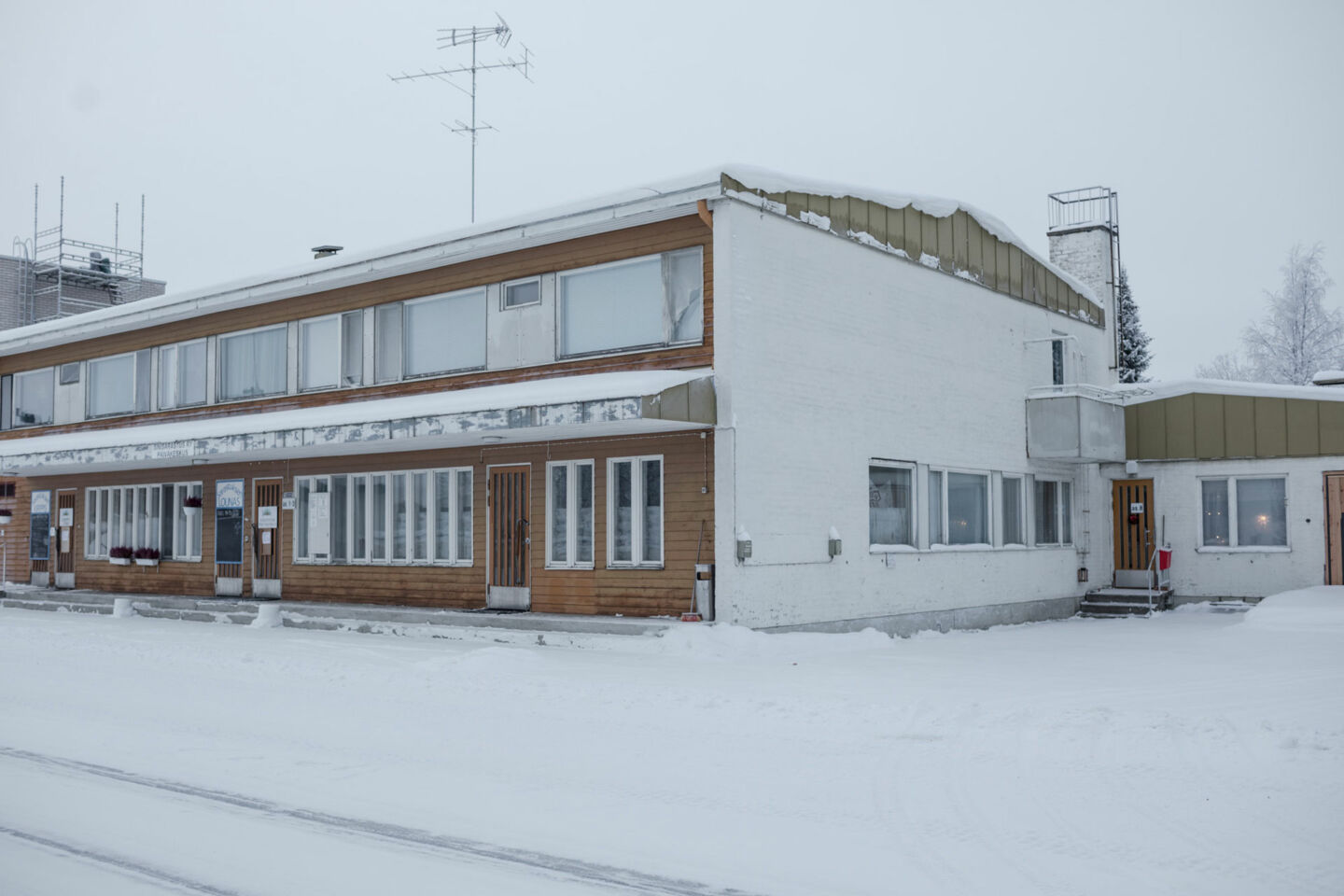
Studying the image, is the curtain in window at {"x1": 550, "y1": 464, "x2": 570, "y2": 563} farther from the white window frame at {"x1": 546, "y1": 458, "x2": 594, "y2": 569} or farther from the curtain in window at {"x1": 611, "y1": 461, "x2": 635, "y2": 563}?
the curtain in window at {"x1": 611, "y1": 461, "x2": 635, "y2": 563}

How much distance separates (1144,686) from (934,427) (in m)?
7.98

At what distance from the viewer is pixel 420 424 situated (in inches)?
668

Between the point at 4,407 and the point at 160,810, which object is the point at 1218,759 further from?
the point at 4,407

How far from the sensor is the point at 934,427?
19609 mm

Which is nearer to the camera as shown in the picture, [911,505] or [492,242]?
[492,242]

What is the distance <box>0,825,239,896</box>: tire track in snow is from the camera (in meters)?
5.73

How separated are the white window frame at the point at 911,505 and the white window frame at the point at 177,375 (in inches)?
530

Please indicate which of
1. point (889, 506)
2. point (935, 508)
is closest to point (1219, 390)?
point (935, 508)

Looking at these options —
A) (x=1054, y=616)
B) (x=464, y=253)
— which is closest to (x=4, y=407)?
A: (x=464, y=253)

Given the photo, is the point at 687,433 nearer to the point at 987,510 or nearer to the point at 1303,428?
the point at 987,510

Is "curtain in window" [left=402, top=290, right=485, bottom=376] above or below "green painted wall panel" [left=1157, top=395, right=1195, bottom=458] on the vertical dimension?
above

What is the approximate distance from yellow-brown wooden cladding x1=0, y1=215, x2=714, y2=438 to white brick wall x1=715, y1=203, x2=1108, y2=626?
77 centimetres

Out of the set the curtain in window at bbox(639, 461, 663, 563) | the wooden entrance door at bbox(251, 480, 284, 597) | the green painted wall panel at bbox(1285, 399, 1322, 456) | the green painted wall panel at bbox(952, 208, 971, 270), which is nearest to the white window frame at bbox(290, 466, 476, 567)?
the wooden entrance door at bbox(251, 480, 284, 597)

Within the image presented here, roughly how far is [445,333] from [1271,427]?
1520cm
